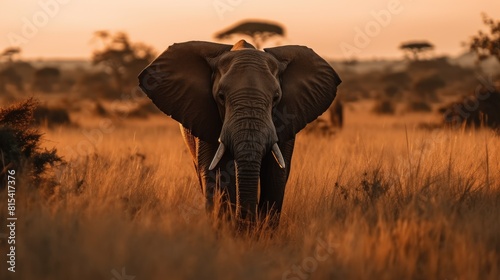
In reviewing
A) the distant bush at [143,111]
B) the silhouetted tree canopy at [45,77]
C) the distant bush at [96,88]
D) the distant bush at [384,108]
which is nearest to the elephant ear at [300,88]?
the distant bush at [143,111]

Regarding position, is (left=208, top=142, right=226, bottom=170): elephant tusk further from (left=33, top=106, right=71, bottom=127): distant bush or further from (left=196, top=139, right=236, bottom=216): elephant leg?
(left=33, top=106, right=71, bottom=127): distant bush

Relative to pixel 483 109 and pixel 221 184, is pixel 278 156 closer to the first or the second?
pixel 221 184

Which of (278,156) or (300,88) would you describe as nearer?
(278,156)

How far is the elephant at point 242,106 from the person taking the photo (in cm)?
611

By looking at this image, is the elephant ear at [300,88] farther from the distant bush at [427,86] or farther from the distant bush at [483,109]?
the distant bush at [427,86]

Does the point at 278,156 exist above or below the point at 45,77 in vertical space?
below

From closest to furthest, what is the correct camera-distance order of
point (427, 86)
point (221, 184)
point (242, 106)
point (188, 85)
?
1. point (242, 106)
2. point (221, 184)
3. point (188, 85)
4. point (427, 86)

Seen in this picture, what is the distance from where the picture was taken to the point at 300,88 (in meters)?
7.00

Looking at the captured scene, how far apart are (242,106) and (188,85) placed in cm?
99

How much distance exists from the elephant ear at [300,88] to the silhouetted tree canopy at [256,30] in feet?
130

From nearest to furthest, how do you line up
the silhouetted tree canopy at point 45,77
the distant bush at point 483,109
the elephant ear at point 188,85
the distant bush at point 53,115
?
the elephant ear at point 188,85
the distant bush at point 483,109
the distant bush at point 53,115
the silhouetted tree canopy at point 45,77

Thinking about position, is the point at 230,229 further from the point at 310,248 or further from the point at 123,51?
the point at 123,51

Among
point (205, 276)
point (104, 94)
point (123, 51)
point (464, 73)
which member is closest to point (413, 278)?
point (205, 276)

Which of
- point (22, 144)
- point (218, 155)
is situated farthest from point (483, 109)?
point (22, 144)
